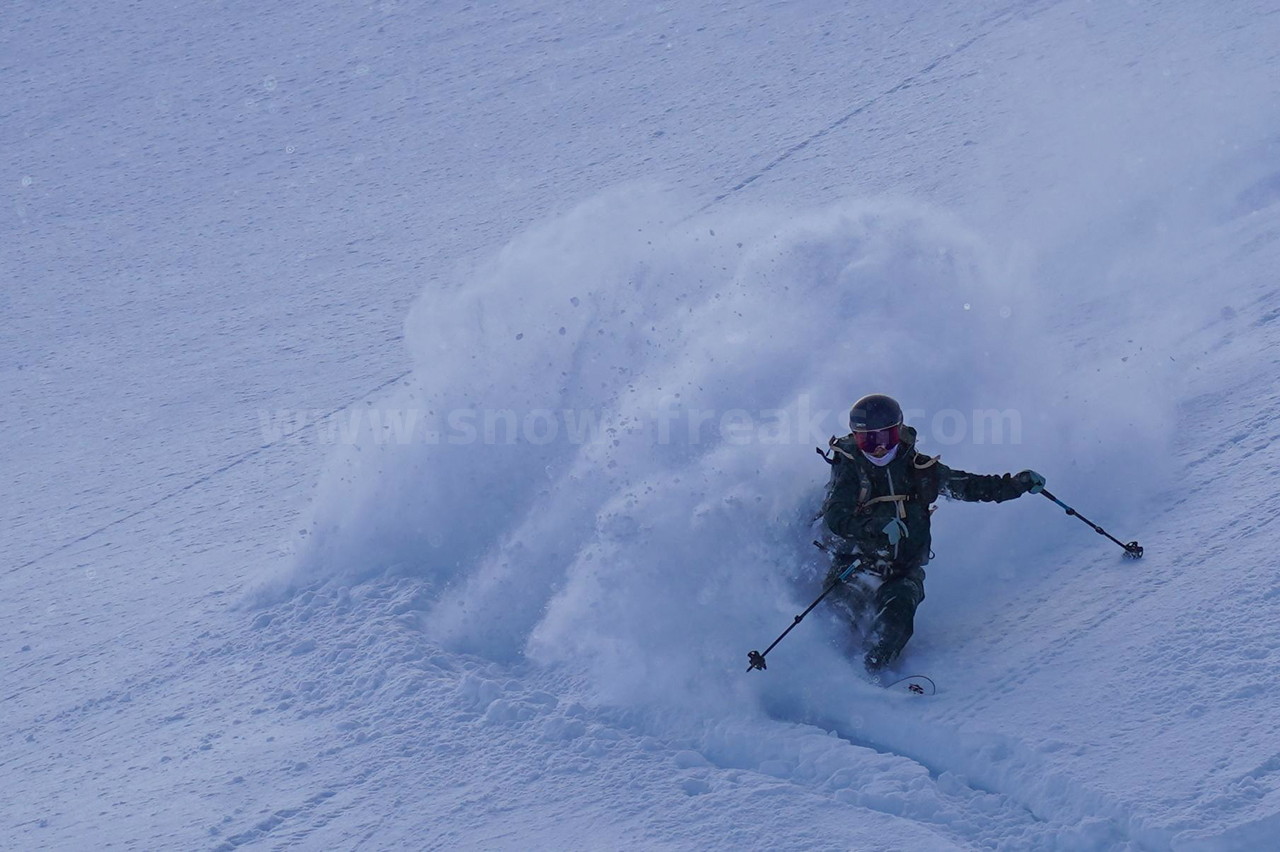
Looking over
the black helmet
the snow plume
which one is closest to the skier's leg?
the snow plume

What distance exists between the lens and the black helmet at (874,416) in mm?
5484

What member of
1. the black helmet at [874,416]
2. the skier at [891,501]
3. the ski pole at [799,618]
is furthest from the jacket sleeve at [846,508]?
the black helmet at [874,416]

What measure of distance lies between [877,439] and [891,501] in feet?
1.07

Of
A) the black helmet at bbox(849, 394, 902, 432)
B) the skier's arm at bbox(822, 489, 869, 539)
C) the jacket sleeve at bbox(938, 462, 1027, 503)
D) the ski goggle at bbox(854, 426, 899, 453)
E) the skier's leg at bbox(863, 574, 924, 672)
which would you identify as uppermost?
the black helmet at bbox(849, 394, 902, 432)

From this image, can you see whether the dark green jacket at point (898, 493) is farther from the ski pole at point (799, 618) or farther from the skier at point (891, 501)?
the ski pole at point (799, 618)

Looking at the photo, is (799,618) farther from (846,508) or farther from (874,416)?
(874,416)

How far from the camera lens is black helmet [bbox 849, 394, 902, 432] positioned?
5.48 metres

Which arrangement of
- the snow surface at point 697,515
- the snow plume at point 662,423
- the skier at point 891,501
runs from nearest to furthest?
the snow surface at point 697,515
the skier at point 891,501
the snow plume at point 662,423

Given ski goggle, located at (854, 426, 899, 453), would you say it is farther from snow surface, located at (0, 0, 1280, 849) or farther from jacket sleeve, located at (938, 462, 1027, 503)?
Result: snow surface, located at (0, 0, 1280, 849)

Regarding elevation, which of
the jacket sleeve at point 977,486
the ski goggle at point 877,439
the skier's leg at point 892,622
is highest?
the ski goggle at point 877,439

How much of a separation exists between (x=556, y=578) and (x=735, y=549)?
110cm

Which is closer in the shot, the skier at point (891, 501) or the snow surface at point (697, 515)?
the snow surface at point (697, 515)

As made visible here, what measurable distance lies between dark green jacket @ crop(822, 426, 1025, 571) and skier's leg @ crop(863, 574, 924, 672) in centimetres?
13

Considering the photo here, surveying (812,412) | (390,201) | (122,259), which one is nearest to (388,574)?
(812,412)
